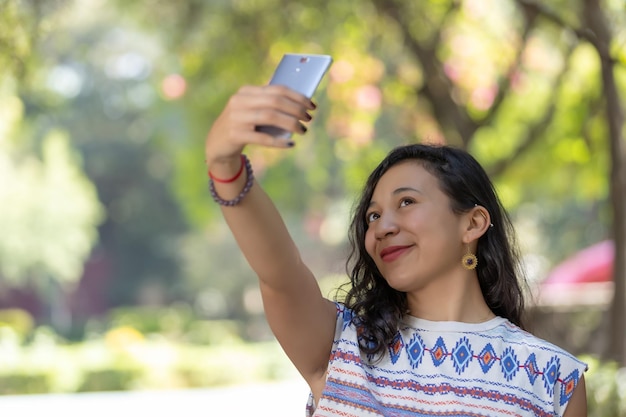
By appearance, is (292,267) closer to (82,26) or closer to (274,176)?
(274,176)

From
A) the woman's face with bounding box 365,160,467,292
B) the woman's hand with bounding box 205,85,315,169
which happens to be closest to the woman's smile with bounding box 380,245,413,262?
the woman's face with bounding box 365,160,467,292

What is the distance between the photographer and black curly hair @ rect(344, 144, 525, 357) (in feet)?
7.26

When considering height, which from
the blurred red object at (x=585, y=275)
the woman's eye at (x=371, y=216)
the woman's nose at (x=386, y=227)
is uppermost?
the blurred red object at (x=585, y=275)

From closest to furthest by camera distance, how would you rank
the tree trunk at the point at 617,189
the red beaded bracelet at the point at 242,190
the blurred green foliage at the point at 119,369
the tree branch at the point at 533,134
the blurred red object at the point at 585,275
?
the red beaded bracelet at the point at 242,190
the tree trunk at the point at 617,189
the tree branch at the point at 533,134
the blurred red object at the point at 585,275
the blurred green foliage at the point at 119,369

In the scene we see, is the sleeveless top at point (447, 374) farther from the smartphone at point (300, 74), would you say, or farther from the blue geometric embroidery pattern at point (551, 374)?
the smartphone at point (300, 74)

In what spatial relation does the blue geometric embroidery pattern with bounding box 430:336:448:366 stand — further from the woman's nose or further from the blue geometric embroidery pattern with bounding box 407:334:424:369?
the woman's nose

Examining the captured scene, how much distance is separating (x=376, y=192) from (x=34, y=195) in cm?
3186

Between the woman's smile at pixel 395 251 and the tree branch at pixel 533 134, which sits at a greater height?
the tree branch at pixel 533 134

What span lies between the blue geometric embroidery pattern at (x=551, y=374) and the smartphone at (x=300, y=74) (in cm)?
83

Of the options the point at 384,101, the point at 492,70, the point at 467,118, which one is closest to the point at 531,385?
the point at 467,118

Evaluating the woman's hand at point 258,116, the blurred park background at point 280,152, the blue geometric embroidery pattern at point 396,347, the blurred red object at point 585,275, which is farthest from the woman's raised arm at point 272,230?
the blurred red object at point 585,275

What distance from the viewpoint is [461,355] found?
2.09 m

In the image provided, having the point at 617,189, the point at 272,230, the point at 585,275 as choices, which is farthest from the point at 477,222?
the point at 585,275

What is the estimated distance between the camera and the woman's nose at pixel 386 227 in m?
2.10
